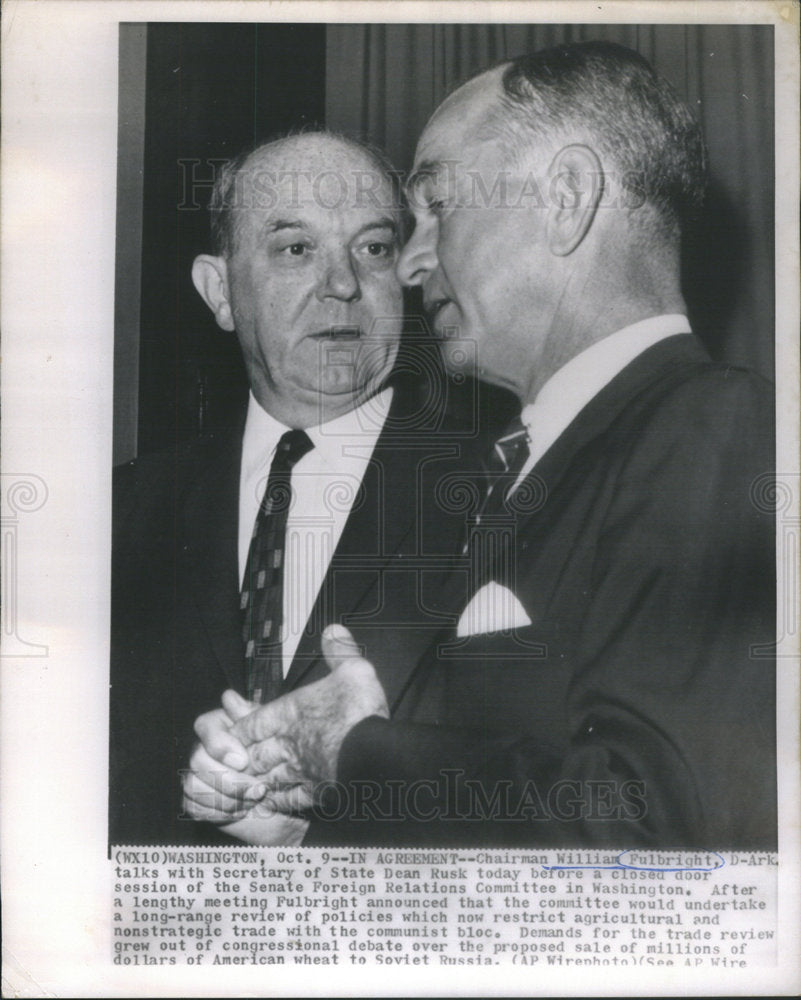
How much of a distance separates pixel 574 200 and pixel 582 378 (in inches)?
Answer: 15.5

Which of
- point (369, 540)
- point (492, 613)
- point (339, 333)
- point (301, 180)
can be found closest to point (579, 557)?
point (492, 613)

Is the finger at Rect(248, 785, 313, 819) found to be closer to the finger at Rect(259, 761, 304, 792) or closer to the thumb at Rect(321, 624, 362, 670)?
the finger at Rect(259, 761, 304, 792)

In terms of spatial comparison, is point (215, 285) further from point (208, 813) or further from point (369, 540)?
point (208, 813)

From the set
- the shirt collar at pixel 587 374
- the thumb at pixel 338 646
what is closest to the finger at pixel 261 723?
the thumb at pixel 338 646

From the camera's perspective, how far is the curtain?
2344mm

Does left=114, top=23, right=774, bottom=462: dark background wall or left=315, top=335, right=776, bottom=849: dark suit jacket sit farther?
left=114, top=23, right=774, bottom=462: dark background wall

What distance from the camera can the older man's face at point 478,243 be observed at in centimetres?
231

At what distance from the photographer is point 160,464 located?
2.39m

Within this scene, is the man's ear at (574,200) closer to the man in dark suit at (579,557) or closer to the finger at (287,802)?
the man in dark suit at (579,557)

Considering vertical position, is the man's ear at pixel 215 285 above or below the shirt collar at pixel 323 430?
above

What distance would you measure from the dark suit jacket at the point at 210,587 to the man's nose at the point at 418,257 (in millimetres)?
243

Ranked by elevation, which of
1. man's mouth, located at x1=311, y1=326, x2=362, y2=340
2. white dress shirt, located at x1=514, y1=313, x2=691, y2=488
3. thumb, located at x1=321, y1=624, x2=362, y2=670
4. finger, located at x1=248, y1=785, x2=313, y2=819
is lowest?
finger, located at x1=248, y1=785, x2=313, y2=819

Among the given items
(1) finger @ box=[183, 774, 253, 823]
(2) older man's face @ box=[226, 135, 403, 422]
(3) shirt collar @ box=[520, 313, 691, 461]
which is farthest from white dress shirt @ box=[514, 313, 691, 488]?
(1) finger @ box=[183, 774, 253, 823]

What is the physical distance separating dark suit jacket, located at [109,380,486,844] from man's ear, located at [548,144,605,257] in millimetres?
431
